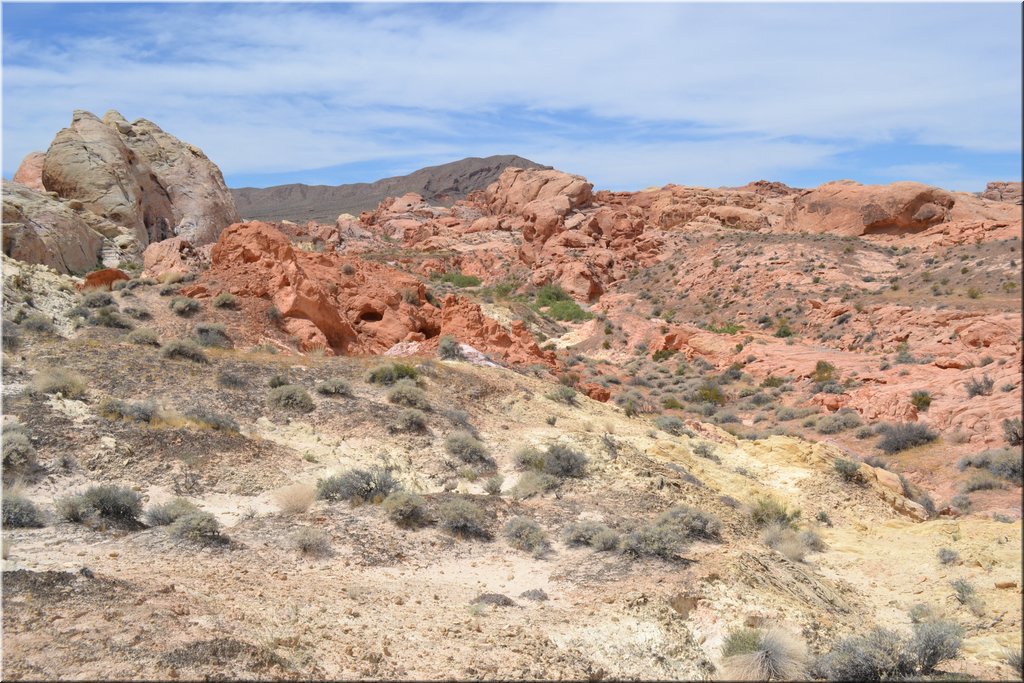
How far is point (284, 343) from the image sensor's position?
19.2 meters

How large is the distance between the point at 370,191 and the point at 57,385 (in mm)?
138943

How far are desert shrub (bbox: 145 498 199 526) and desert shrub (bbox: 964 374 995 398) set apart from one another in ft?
65.3

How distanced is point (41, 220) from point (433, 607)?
28067 millimetres

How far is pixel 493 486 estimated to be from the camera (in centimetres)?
1209

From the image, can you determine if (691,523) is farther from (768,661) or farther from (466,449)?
(466,449)

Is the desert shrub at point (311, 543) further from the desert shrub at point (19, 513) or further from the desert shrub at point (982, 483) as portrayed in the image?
the desert shrub at point (982, 483)

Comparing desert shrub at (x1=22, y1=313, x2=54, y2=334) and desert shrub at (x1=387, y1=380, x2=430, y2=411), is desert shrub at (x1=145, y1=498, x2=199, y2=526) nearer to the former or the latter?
desert shrub at (x1=387, y1=380, x2=430, y2=411)

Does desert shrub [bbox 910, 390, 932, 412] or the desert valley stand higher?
the desert valley

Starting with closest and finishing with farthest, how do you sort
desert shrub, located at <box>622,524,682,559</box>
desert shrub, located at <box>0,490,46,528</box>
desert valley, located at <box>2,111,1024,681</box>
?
desert valley, located at <box>2,111,1024,681</box>
desert shrub, located at <box>0,490,46,528</box>
desert shrub, located at <box>622,524,682,559</box>

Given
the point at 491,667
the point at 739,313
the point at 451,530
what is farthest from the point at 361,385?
the point at 739,313

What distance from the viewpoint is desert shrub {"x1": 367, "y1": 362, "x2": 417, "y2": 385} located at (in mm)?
15891

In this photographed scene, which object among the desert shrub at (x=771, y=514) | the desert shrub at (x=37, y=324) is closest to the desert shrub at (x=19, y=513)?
the desert shrub at (x=37, y=324)

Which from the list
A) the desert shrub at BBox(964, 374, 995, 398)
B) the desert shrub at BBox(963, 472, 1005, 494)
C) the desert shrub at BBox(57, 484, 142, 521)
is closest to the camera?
the desert shrub at BBox(57, 484, 142, 521)

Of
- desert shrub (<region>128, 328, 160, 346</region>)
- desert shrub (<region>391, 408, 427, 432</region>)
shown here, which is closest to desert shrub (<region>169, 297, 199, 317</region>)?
desert shrub (<region>128, 328, 160, 346</region>)
